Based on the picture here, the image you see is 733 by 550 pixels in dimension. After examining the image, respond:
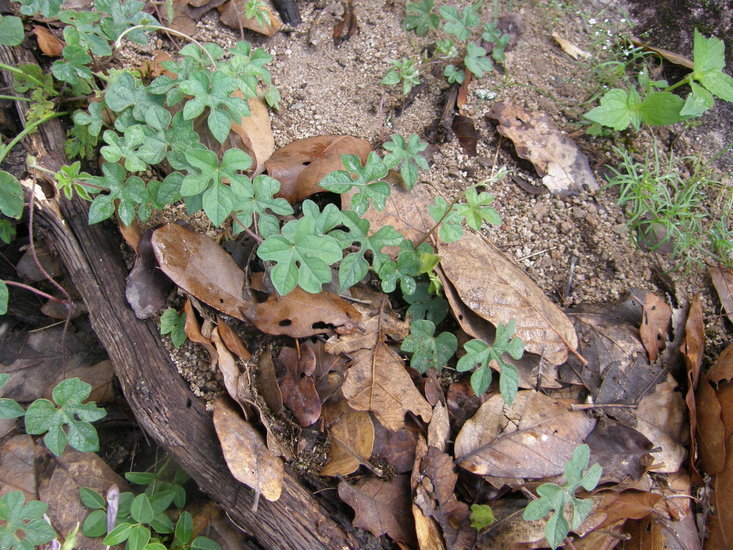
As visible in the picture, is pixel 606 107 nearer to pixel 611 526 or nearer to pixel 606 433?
pixel 606 433

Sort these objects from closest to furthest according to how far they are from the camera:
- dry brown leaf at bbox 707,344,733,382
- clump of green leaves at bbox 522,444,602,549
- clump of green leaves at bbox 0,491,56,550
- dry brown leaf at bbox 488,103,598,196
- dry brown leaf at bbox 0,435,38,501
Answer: clump of green leaves at bbox 522,444,602,549 → clump of green leaves at bbox 0,491,56,550 → dry brown leaf at bbox 0,435,38,501 → dry brown leaf at bbox 707,344,733,382 → dry brown leaf at bbox 488,103,598,196

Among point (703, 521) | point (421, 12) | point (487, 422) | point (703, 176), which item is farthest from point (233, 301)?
point (703, 176)

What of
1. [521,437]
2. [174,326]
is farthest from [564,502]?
[174,326]

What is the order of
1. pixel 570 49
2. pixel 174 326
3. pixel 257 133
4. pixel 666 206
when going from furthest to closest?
pixel 570 49 → pixel 666 206 → pixel 257 133 → pixel 174 326

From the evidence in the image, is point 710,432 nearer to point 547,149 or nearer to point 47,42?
point 547,149

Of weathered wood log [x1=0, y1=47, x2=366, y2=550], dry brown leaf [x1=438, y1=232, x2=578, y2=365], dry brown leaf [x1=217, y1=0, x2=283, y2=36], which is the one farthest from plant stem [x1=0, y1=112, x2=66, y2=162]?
dry brown leaf [x1=438, y1=232, x2=578, y2=365]

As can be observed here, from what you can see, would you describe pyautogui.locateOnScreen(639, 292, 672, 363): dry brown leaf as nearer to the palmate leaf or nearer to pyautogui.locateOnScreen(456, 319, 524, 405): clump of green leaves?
pyautogui.locateOnScreen(456, 319, 524, 405): clump of green leaves

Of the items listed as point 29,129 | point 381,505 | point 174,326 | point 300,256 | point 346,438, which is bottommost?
point 381,505
